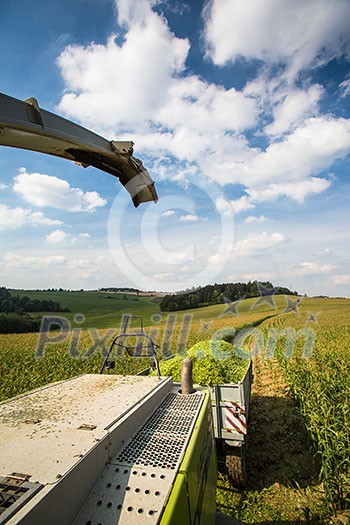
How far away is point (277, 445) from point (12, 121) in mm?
6846

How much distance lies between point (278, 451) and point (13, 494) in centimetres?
582

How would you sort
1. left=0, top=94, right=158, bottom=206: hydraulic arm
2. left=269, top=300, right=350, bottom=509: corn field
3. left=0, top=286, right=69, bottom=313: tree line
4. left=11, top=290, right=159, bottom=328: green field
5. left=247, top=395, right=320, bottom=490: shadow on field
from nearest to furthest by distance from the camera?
1. left=0, top=94, right=158, bottom=206: hydraulic arm
2. left=269, top=300, right=350, bottom=509: corn field
3. left=247, top=395, right=320, bottom=490: shadow on field
4. left=0, top=286, right=69, bottom=313: tree line
5. left=11, top=290, right=159, bottom=328: green field

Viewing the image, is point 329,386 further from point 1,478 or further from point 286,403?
point 1,478

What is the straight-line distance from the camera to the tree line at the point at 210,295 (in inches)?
2068

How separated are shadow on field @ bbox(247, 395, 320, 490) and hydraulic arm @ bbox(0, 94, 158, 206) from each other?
4.80m

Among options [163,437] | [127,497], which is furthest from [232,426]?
[127,497]

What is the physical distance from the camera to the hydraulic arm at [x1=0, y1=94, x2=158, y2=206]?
230cm

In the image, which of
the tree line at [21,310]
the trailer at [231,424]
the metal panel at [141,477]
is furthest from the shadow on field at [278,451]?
the tree line at [21,310]

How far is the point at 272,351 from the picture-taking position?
15258 mm

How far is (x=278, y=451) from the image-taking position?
19.5ft

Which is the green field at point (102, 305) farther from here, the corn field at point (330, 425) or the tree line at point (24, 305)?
the corn field at point (330, 425)

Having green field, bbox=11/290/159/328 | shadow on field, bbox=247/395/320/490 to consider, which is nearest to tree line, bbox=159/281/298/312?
green field, bbox=11/290/159/328

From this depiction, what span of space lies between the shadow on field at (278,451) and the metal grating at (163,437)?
2909 millimetres

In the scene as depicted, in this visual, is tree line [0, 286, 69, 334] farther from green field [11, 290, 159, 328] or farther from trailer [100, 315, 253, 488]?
trailer [100, 315, 253, 488]
